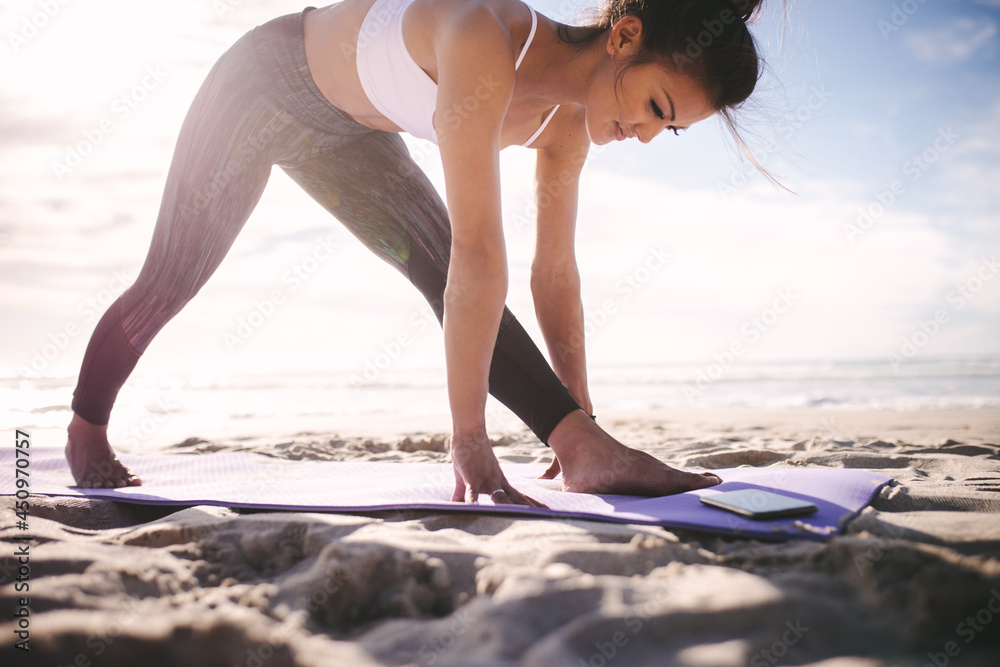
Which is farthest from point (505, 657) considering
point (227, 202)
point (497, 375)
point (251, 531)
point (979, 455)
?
point (979, 455)

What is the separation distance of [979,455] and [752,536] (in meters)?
1.89

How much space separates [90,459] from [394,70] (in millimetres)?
1458

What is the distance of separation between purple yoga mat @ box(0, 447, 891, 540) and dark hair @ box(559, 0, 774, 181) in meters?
0.99

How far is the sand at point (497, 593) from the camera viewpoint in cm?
73

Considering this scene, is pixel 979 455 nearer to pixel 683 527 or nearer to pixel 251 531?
pixel 683 527

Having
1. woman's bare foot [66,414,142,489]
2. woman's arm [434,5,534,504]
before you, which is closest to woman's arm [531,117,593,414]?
woman's arm [434,5,534,504]

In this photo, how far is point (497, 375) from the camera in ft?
5.37

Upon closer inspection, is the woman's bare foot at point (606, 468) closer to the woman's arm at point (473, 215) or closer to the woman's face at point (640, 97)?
the woman's arm at point (473, 215)

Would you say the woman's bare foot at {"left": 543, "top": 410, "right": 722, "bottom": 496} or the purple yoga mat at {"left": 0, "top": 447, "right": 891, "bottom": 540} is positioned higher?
the woman's bare foot at {"left": 543, "top": 410, "right": 722, "bottom": 496}

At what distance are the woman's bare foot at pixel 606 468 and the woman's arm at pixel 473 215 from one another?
26 centimetres

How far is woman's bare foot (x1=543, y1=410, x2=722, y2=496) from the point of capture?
149 cm

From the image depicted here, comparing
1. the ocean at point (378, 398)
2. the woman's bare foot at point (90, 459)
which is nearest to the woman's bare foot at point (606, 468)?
the woman's bare foot at point (90, 459)

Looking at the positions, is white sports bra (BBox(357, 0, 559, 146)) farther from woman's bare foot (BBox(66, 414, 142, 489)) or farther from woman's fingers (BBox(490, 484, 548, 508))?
woman's bare foot (BBox(66, 414, 142, 489))

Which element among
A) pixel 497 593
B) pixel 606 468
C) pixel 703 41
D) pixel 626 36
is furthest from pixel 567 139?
pixel 497 593
